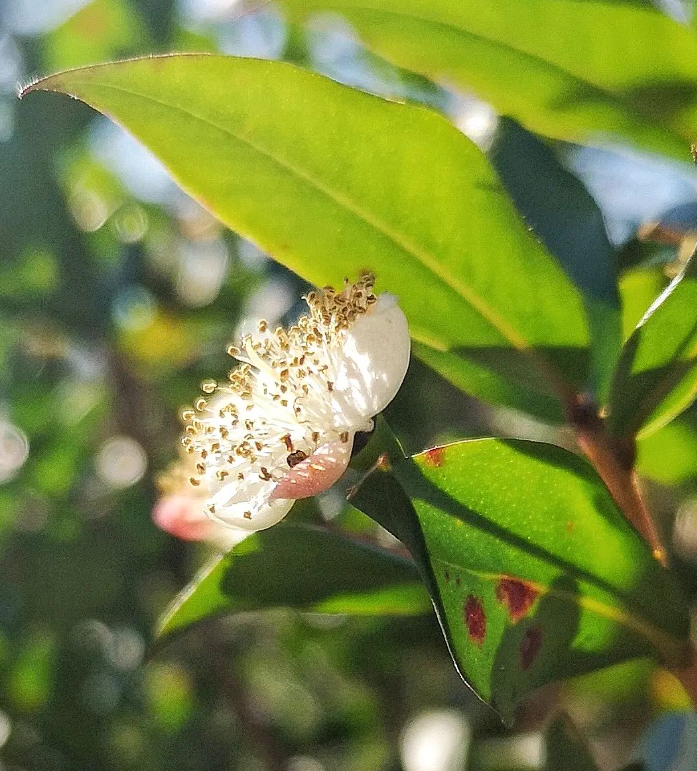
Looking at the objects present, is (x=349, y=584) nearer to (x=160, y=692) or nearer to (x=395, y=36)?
(x=395, y=36)

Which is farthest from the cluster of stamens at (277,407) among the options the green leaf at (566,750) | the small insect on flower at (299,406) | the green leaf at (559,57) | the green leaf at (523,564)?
the green leaf at (566,750)

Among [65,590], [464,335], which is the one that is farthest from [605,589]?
[65,590]

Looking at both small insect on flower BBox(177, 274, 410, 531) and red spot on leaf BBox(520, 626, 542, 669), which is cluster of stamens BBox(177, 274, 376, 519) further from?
red spot on leaf BBox(520, 626, 542, 669)

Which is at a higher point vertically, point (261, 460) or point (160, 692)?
point (261, 460)

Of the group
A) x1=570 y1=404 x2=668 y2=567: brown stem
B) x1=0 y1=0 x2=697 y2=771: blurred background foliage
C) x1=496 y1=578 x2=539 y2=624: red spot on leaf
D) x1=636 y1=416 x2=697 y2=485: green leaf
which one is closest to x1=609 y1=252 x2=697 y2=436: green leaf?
x1=570 y1=404 x2=668 y2=567: brown stem

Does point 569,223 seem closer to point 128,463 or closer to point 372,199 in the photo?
point 372,199

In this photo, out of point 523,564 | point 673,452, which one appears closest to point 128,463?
point 673,452

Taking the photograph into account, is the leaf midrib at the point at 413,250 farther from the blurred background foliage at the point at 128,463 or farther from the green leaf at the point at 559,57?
the blurred background foliage at the point at 128,463
